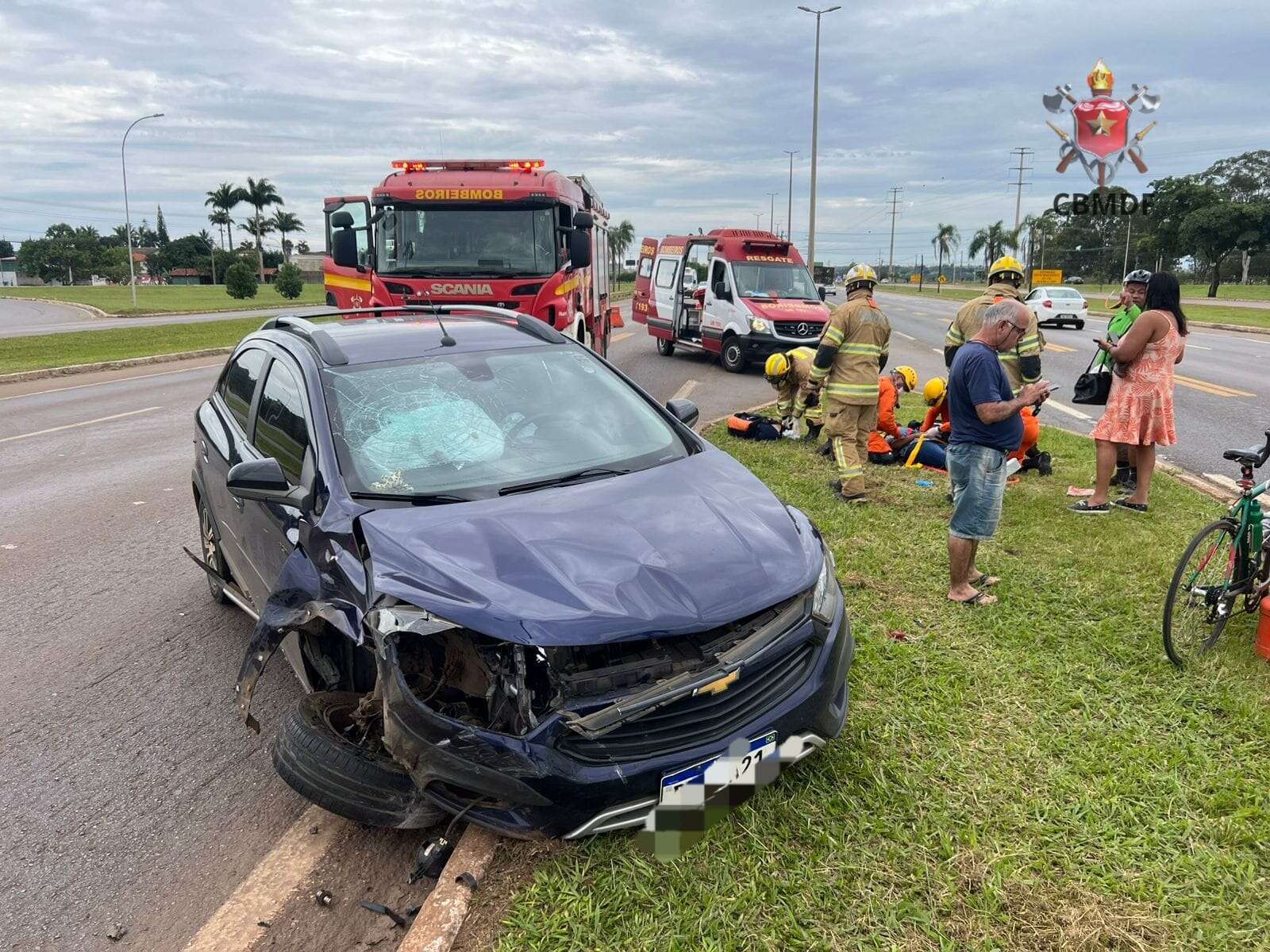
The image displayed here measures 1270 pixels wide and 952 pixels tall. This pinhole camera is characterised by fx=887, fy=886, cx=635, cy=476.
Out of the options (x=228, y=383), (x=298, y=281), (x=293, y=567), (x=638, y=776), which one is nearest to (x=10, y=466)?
(x=228, y=383)

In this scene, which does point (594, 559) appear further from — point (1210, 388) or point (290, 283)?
point (290, 283)

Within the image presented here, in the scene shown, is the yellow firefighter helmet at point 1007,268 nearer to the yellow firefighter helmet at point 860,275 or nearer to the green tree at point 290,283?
the yellow firefighter helmet at point 860,275

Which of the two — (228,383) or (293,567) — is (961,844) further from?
(228,383)

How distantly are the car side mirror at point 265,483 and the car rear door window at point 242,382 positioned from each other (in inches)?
42.4

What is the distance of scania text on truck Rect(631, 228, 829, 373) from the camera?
635 inches

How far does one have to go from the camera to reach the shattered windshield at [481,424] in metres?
3.43

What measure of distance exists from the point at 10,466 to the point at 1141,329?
33.9 feet

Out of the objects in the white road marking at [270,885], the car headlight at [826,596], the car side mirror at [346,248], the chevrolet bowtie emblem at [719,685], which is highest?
the car side mirror at [346,248]

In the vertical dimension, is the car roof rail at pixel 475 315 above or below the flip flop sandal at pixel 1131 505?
above

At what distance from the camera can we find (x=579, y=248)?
11.2 m

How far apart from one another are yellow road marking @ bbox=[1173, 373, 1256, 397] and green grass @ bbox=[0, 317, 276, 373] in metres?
18.2

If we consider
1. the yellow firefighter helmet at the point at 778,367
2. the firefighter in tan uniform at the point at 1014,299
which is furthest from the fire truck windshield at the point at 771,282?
the firefighter in tan uniform at the point at 1014,299

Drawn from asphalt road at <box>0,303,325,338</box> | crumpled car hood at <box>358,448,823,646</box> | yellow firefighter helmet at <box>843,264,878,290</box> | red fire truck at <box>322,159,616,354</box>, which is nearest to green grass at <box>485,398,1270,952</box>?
crumpled car hood at <box>358,448,823,646</box>

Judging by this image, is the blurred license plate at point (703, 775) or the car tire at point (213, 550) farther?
the car tire at point (213, 550)
